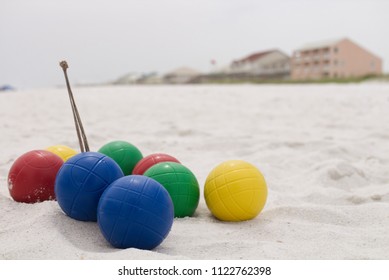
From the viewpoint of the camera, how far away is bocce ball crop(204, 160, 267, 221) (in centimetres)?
364

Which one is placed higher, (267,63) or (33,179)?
(33,179)

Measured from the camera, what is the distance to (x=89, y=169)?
3275mm

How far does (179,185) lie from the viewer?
370 cm

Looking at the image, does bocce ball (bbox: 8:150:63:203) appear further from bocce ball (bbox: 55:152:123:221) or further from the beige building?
the beige building

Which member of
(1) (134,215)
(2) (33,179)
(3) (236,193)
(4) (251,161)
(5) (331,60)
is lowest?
(5) (331,60)

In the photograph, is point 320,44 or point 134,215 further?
point 320,44

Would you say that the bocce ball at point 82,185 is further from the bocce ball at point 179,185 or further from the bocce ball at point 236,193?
the bocce ball at point 236,193

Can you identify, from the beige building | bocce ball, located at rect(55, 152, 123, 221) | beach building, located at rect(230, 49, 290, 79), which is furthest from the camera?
beach building, located at rect(230, 49, 290, 79)

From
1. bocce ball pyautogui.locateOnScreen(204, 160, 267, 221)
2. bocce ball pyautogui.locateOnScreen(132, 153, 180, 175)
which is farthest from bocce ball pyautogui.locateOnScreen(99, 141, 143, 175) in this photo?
bocce ball pyautogui.locateOnScreen(204, 160, 267, 221)

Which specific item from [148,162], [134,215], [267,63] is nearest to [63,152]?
[148,162]

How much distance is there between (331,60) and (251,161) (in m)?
33.0

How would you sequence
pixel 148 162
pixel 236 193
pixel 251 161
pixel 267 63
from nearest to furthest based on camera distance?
pixel 236 193 < pixel 148 162 < pixel 251 161 < pixel 267 63

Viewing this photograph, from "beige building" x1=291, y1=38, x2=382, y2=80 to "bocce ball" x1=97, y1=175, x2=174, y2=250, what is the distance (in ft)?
111

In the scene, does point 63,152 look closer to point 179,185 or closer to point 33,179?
point 33,179
